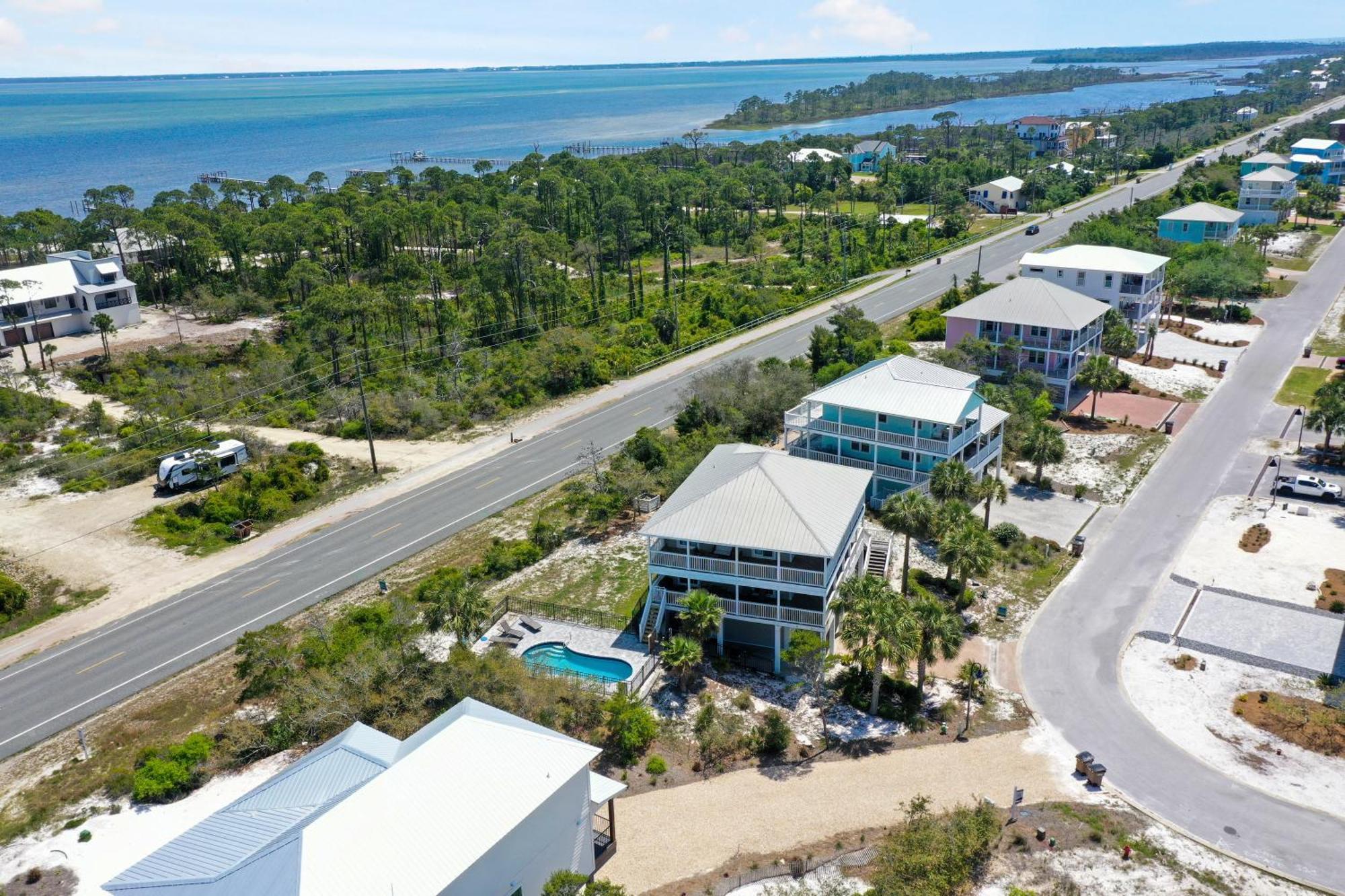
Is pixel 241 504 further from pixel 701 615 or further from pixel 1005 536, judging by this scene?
pixel 1005 536

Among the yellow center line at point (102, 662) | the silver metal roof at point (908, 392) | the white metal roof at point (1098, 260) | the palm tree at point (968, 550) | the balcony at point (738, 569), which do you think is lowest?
the yellow center line at point (102, 662)

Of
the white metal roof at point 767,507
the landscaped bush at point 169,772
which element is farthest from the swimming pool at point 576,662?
the landscaped bush at point 169,772

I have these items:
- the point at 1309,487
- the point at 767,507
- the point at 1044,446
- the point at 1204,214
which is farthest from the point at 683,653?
the point at 1204,214

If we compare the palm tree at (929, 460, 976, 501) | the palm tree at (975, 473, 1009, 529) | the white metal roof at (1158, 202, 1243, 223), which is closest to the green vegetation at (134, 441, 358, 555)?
the palm tree at (929, 460, 976, 501)

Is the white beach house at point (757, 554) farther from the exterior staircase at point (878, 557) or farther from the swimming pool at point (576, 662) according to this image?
the exterior staircase at point (878, 557)

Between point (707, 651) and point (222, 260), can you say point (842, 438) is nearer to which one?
point (707, 651)

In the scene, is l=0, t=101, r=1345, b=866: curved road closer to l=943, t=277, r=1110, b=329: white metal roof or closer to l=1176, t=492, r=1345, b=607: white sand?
l=1176, t=492, r=1345, b=607: white sand
